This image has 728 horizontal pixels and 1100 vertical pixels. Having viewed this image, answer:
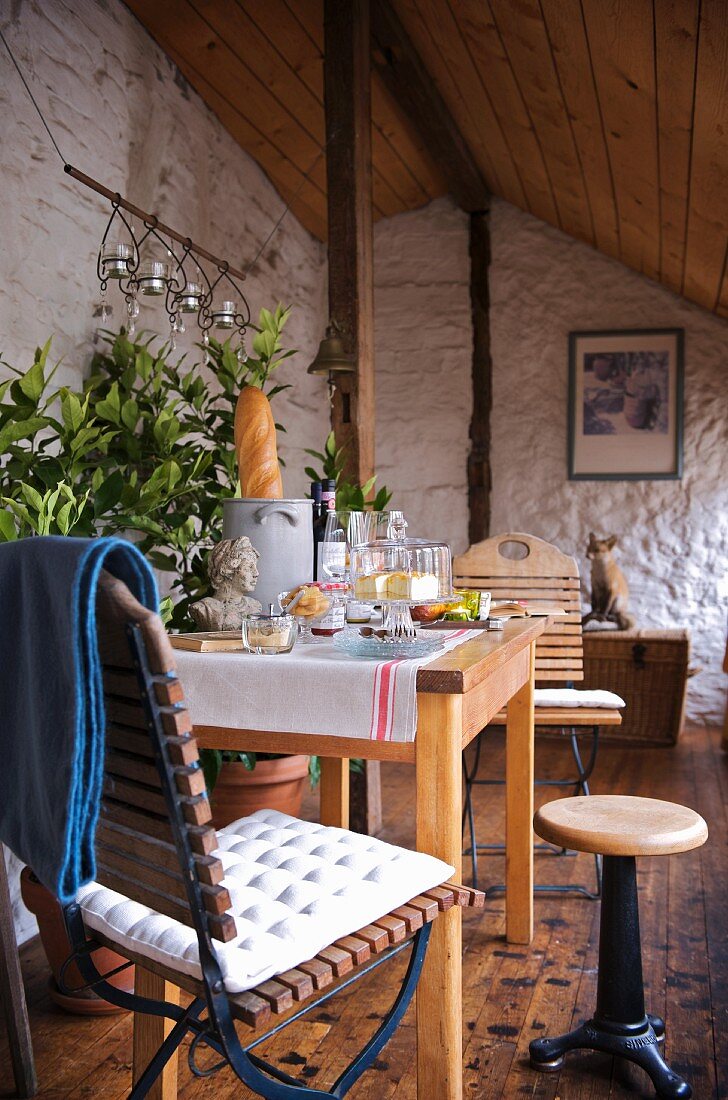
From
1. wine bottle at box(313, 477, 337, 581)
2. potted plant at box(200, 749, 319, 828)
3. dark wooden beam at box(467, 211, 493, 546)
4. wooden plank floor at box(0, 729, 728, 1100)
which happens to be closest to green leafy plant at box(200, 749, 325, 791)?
potted plant at box(200, 749, 319, 828)

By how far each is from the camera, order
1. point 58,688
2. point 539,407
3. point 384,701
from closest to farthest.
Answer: point 58,688 → point 384,701 → point 539,407

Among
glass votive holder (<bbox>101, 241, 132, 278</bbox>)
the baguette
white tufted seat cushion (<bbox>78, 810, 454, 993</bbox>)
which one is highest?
glass votive holder (<bbox>101, 241, 132, 278</bbox>)

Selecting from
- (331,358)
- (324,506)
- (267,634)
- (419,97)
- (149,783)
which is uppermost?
(419,97)

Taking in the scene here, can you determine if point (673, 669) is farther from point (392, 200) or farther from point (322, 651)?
point (322, 651)

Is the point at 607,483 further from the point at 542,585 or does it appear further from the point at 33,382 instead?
the point at 33,382

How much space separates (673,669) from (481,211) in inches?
114

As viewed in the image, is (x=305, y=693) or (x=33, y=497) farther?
(x=33, y=497)

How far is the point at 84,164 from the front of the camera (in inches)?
122

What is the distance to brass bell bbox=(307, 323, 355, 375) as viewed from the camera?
3385 mm

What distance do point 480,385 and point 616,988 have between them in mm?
4328

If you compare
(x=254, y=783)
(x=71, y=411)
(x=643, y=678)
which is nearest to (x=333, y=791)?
(x=254, y=783)

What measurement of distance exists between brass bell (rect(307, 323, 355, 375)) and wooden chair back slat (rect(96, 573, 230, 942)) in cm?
234

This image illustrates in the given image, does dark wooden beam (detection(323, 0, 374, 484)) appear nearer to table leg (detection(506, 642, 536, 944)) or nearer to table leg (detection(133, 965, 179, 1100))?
table leg (detection(506, 642, 536, 944))

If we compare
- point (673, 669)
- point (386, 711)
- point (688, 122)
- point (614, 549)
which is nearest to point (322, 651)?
point (386, 711)
